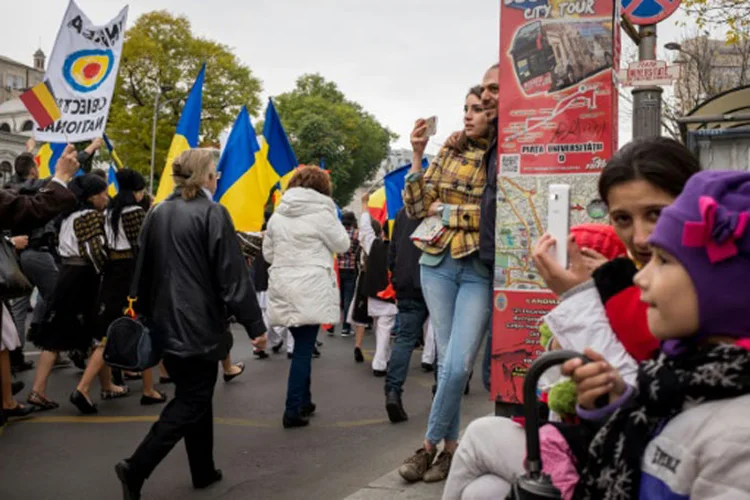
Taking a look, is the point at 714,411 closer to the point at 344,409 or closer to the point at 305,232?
the point at 305,232

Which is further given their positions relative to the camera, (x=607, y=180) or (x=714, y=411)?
(x=607, y=180)

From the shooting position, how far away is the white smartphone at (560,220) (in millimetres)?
2193

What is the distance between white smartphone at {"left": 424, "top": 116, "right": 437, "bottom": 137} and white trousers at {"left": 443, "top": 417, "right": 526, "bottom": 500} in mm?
2555

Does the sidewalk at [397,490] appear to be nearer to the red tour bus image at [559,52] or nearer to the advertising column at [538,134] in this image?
the advertising column at [538,134]

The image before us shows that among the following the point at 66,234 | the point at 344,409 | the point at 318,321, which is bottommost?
the point at 344,409

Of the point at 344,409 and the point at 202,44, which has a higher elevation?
the point at 202,44

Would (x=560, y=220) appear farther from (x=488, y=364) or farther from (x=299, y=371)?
(x=299, y=371)

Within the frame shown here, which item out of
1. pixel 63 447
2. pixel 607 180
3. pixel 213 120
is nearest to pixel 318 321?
pixel 63 447

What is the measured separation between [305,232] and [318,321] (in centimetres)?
72

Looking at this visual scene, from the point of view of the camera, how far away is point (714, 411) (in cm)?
154

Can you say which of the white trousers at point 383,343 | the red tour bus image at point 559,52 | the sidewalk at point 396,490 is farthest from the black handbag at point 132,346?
the white trousers at point 383,343

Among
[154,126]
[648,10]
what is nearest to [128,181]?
[648,10]

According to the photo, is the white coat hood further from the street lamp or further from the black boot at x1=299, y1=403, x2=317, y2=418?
the street lamp

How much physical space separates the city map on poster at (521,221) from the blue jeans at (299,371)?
2662mm
